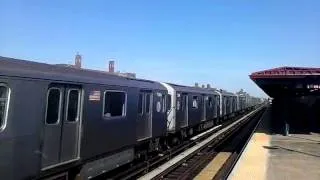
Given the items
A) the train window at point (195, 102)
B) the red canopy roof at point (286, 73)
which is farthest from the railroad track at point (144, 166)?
the red canopy roof at point (286, 73)

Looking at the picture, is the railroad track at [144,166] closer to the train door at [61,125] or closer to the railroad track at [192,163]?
the railroad track at [192,163]

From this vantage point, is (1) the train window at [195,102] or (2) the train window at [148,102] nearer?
(2) the train window at [148,102]

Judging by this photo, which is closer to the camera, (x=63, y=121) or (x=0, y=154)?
(x=0, y=154)

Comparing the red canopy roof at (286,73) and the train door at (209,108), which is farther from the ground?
the red canopy roof at (286,73)

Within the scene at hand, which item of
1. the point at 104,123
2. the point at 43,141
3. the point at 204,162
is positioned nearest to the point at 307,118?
the point at 204,162

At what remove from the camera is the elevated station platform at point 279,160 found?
1420cm

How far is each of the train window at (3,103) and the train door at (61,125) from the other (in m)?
1.18

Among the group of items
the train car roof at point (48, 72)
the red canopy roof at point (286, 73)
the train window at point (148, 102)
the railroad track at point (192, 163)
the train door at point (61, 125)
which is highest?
the red canopy roof at point (286, 73)

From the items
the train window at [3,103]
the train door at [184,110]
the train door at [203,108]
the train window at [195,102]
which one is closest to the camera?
the train window at [3,103]

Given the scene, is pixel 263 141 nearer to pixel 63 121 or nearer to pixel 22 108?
pixel 63 121

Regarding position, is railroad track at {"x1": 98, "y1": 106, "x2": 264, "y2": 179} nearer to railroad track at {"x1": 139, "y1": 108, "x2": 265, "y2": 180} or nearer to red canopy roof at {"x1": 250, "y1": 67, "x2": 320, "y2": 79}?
railroad track at {"x1": 139, "y1": 108, "x2": 265, "y2": 180}

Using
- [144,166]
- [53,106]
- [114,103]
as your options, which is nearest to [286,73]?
[144,166]

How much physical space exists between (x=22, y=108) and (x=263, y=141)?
17713 millimetres

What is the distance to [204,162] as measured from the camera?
58.3 ft
